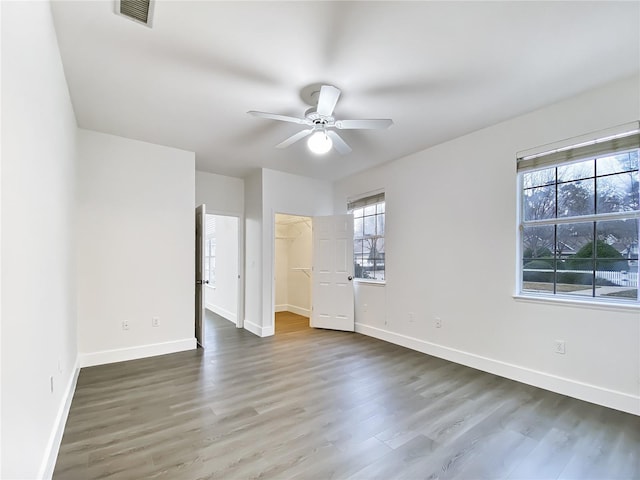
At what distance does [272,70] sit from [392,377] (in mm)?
3178

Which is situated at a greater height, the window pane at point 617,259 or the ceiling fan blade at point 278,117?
the ceiling fan blade at point 278,117

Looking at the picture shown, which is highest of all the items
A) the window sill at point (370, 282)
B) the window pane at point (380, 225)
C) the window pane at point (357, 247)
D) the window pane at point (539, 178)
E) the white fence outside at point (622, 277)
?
the window pane at point (539, 178)

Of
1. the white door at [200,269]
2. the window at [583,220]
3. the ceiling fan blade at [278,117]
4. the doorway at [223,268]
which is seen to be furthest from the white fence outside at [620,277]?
the doorway at [223,268]

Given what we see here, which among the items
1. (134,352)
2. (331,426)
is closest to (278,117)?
(331,426)

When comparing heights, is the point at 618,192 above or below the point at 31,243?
above

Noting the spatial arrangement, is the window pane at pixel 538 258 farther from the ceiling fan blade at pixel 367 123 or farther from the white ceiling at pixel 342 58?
the ceiling fan blade at pixel 367 123

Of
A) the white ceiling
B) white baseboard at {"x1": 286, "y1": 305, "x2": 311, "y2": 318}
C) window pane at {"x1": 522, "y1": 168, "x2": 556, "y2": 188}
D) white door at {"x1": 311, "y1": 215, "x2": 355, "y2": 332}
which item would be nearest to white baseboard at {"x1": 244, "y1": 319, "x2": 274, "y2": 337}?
white door at {"x1": 311, "y1": 215, "x2": 355, "y2": 332}

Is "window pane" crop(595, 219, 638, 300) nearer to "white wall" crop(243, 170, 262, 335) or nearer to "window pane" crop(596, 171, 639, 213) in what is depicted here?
"window pane" crop(596, 171, 639, 213)

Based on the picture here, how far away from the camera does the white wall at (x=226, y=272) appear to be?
6.05 metres

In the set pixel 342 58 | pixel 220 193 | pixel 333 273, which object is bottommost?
pixel 333 273

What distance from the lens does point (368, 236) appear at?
5246 mm

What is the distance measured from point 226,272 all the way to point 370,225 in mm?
3276

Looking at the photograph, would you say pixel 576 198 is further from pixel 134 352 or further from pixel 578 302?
pixel 134 352

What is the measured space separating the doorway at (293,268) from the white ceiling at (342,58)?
353cm
